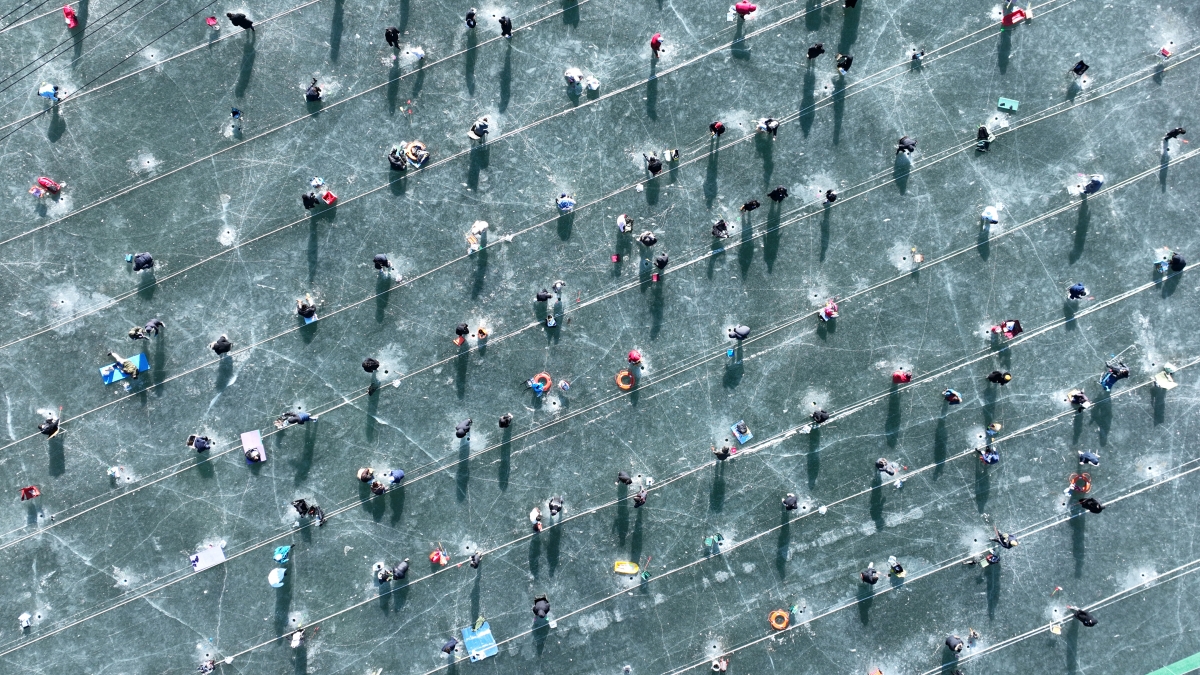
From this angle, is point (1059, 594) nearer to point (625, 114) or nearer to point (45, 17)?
point (625, 114)

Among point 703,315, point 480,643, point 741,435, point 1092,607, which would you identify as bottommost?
point 1092,607

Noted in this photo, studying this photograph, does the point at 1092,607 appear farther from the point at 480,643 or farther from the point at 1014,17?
the point at 480,643

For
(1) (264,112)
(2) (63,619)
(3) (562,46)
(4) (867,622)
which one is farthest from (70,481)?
(4) (867,622)

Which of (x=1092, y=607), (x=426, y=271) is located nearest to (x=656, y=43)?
(x=426, y=271)

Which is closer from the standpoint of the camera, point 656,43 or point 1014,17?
point 656,43

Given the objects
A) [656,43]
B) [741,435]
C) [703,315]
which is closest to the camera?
[656,43]

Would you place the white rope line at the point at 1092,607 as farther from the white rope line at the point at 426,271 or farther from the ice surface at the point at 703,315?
the white rope line at the point at 426,271

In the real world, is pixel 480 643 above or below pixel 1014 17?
below
